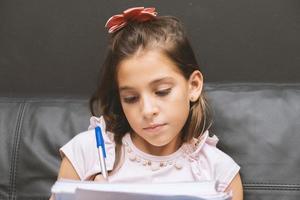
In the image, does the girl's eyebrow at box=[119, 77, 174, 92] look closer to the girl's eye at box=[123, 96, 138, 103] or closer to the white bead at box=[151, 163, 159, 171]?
the girl's eye at box=[123, 96, 138, 103]

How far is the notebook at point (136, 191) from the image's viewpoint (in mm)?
992

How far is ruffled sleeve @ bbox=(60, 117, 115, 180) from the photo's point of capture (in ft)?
4.43

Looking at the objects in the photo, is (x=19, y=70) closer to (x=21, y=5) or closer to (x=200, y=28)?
(x=21, y=5)

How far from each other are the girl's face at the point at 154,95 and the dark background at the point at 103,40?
0.47 m

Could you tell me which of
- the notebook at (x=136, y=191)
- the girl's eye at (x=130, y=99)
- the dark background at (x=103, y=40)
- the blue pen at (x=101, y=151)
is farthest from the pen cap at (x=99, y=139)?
the dark background at (x=103, y=40)

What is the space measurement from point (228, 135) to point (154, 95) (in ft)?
1.01

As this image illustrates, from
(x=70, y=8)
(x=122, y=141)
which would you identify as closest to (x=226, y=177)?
(x=122, y=141)

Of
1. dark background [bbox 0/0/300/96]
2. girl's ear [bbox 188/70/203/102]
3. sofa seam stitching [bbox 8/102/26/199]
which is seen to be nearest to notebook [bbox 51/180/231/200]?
girl's ear [bbox 188/70/203/102]

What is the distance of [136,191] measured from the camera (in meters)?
1.00

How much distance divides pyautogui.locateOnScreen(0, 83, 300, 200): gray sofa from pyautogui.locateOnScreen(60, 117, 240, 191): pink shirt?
0.06m

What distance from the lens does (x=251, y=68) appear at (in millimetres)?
1697

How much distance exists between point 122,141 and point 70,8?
0.58 metres

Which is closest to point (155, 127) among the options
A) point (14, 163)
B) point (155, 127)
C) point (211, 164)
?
point (155, 127)

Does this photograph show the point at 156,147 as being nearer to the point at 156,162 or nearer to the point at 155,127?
the point at 156,162
